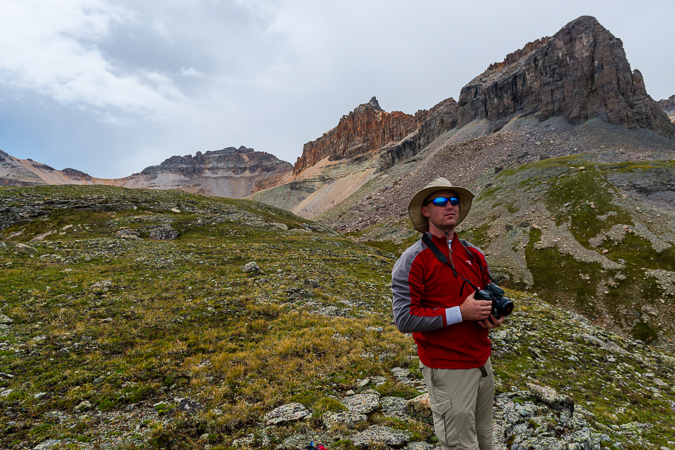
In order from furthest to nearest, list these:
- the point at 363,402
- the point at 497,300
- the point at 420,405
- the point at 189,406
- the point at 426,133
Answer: the point at 426,133, the point at 363,402, the point at 189,406, the point at 420,405, the point at 497,300

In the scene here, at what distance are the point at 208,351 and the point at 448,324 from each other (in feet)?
32.1

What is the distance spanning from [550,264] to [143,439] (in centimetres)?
4107

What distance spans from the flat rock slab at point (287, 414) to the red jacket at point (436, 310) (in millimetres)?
4135

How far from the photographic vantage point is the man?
12.9 ft

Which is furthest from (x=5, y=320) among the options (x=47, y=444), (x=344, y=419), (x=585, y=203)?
(x=585, y=203)

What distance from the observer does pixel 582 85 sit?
79062mm

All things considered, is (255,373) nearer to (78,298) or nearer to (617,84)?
(78,298)

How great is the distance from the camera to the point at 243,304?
49.9 feet

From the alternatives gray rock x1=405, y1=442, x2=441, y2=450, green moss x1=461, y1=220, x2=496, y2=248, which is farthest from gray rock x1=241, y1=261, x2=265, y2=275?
green moss x1=461, y1=220, x2=496, y2=248

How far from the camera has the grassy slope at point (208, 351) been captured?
22.5ft

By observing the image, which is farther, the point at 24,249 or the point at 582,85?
the point at 582,85

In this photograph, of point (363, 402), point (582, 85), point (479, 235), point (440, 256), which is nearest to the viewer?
point (440, 256)

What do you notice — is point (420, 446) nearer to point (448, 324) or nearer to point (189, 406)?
point (448, 324)

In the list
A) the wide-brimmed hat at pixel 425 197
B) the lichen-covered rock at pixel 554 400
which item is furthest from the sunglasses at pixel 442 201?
the lichen-covered rock at pixel 554 400
